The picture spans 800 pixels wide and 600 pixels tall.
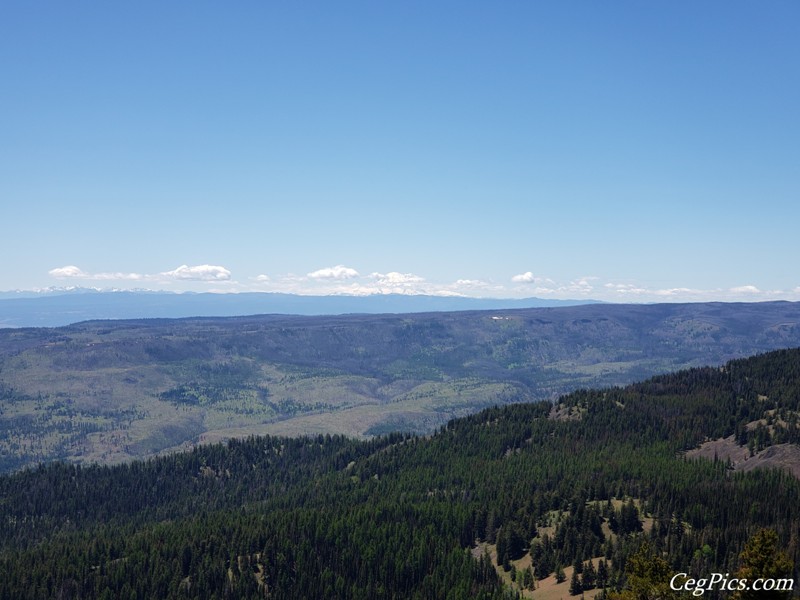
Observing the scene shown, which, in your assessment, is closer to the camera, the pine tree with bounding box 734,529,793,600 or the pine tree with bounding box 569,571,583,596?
the pine tree with bounding box 734,529,793,600

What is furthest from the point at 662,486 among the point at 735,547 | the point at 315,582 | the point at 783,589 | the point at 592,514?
the point at 783,589

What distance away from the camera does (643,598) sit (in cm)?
7306

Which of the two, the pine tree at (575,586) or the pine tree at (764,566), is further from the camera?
the pine tree at (575,586)

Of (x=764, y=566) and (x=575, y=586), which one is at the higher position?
(x=764, y=566)

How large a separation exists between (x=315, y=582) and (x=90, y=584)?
55180 mm

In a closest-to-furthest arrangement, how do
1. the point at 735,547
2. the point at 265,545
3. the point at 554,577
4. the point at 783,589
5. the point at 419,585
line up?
the point at 783,589 < the point at 735,547 < the point at 554,577 < the point at 419,585 < the point at 265,545

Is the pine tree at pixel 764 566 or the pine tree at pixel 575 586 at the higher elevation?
the pine tree at pixel 764 566

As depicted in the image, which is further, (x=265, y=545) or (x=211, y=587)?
(x=265, y=545)

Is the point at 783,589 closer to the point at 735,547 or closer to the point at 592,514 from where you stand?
the point at 735,547

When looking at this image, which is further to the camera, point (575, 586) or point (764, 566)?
point (575, 586)

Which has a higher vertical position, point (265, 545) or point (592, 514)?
point (592, 514)

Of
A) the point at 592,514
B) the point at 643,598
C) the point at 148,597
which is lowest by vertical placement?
the point at 148,597

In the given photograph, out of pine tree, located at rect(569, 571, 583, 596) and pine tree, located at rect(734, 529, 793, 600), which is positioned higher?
pine tree, located at rect(734, 529, 793, 600)

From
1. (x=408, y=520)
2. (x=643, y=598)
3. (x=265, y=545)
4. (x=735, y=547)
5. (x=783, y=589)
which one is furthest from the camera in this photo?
(x=408, y=520)
